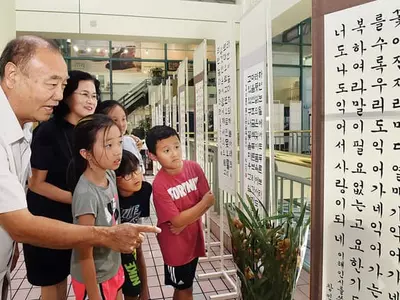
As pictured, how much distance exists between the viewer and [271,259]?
3.47 ft

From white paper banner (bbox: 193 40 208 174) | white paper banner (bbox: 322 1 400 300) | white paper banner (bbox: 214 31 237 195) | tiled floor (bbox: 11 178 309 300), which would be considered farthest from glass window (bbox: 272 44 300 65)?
white paper banner (bbox: 322 1 400 300)

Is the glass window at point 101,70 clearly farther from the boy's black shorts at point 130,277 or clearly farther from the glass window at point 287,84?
the boy's black shorts at point 130,277

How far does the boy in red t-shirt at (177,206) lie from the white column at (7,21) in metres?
2.95

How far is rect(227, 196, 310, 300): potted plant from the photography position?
105 cm

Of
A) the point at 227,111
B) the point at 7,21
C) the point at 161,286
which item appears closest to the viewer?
the point at 227,111

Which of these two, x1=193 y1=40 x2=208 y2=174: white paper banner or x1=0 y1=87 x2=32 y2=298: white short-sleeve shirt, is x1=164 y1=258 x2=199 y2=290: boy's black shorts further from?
x1=193 y1=40 x2=208 y2=174: white paper banner

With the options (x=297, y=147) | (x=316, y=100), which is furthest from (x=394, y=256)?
(x=297, y=147)

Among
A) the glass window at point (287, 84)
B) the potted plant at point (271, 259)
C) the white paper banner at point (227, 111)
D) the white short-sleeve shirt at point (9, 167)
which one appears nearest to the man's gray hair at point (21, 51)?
the white short-sleeve shirt at point (9, 167)

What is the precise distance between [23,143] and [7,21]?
10.9ft

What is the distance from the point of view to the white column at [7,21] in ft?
12.0

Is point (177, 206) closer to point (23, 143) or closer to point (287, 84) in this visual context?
point (23, 143)

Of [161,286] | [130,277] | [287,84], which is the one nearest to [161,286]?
[161,286]

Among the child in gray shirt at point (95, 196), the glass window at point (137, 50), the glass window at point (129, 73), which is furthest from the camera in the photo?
the glass window at point (129, 73)

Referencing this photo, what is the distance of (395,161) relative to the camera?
82cm
